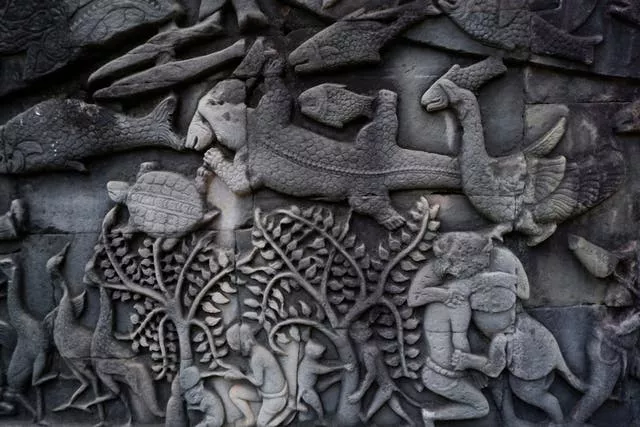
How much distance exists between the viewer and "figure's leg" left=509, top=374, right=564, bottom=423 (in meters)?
2.83

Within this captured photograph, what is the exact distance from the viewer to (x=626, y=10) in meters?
2.71

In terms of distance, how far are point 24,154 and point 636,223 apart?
3567mm

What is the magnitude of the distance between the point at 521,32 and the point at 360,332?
6.05ft

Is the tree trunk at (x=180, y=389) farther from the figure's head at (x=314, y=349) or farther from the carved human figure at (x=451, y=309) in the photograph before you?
the carved human figure at (x=451, y=309)

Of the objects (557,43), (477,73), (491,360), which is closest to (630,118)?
(557,43)

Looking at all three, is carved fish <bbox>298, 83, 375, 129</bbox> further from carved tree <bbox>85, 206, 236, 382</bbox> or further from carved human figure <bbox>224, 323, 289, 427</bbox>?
carved human figure <bbox>224, 323, 289, 427</bbox>

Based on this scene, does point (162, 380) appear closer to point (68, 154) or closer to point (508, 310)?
point (68, 154)

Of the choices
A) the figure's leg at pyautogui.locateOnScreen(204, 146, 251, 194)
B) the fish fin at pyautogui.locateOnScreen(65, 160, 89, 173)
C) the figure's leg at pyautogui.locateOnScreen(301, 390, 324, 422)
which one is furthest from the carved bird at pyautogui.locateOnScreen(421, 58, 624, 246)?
the fish fin at pyautogui.locateOnScreen(65, 160, 89, 173)

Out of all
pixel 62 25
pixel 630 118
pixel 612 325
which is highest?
pixel 62 25

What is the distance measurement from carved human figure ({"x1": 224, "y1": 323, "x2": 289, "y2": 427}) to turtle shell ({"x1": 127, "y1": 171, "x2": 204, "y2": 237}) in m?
0.69

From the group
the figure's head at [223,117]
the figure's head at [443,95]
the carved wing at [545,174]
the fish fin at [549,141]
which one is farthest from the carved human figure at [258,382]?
the fish fin at [549,141]

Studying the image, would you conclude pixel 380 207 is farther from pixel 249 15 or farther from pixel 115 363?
pixel 115 363

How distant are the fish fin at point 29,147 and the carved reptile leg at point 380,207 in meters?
1.89

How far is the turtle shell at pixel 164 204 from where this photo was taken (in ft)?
9.68
